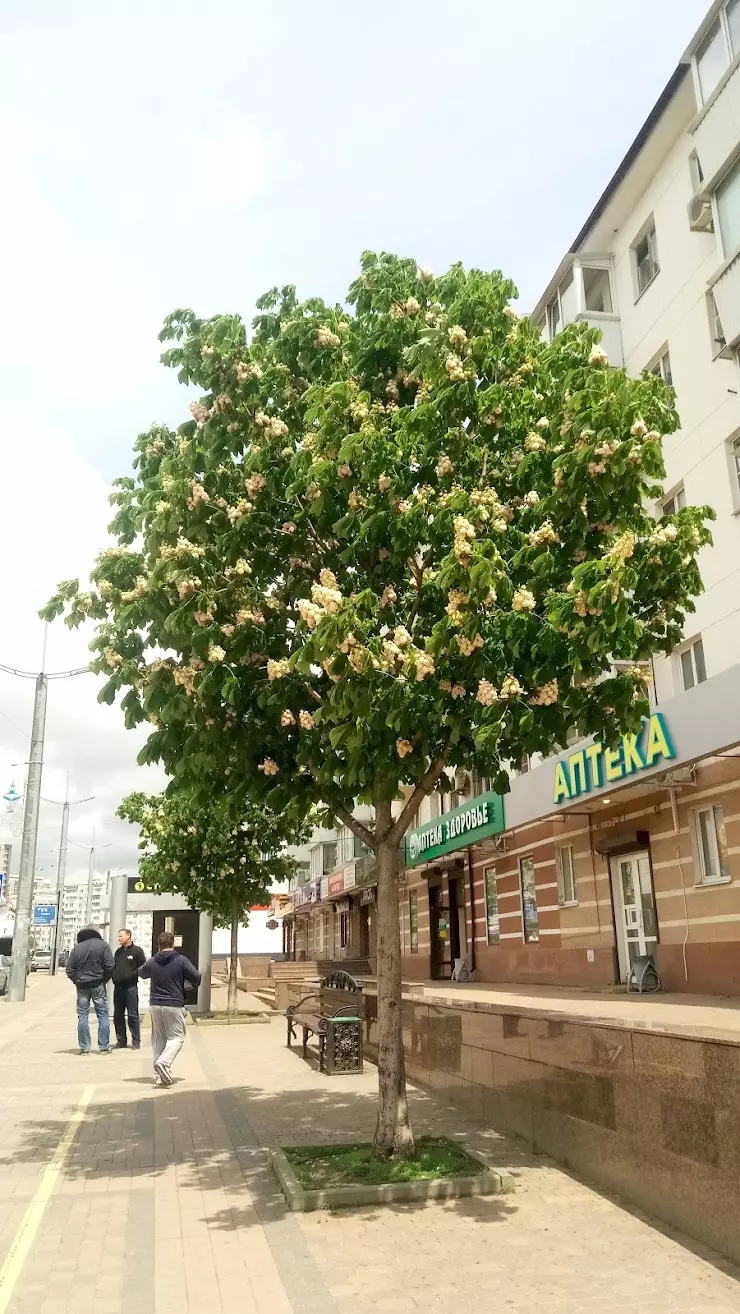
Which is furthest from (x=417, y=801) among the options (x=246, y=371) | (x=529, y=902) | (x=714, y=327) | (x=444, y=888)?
(x=444, y=888)

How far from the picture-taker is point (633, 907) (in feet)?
60.4

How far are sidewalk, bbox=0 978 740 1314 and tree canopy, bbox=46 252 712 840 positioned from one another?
2858 millimetres

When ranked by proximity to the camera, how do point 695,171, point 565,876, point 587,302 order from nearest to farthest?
point 695,171, point 565,876, point 587,302

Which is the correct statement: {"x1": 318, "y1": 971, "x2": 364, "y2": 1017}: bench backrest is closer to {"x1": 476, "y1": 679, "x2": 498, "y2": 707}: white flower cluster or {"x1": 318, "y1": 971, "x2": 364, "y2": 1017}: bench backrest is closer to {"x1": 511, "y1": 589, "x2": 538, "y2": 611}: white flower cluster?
{"x1": 476, "y1": 679, "x2": 498, "y2": 707}: white flower cluster

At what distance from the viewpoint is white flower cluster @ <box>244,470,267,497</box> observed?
7.79 m

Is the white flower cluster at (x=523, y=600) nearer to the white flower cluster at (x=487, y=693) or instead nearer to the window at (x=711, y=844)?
the white flower cluster at (x=487, y=693)

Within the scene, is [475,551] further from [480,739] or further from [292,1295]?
[292,1295]

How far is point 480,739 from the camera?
6566 mm

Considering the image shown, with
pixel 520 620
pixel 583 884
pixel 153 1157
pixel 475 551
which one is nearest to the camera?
pixel 475 551

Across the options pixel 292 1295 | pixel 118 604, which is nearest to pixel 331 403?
pixel 118 604

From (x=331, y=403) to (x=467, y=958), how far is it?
2213cm

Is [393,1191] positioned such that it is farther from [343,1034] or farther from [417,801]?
[343,1034]

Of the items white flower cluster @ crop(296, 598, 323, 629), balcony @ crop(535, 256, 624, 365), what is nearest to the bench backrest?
white flower cluster @ crop(296, 598, 323, 629)

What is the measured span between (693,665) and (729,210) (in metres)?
7.22
